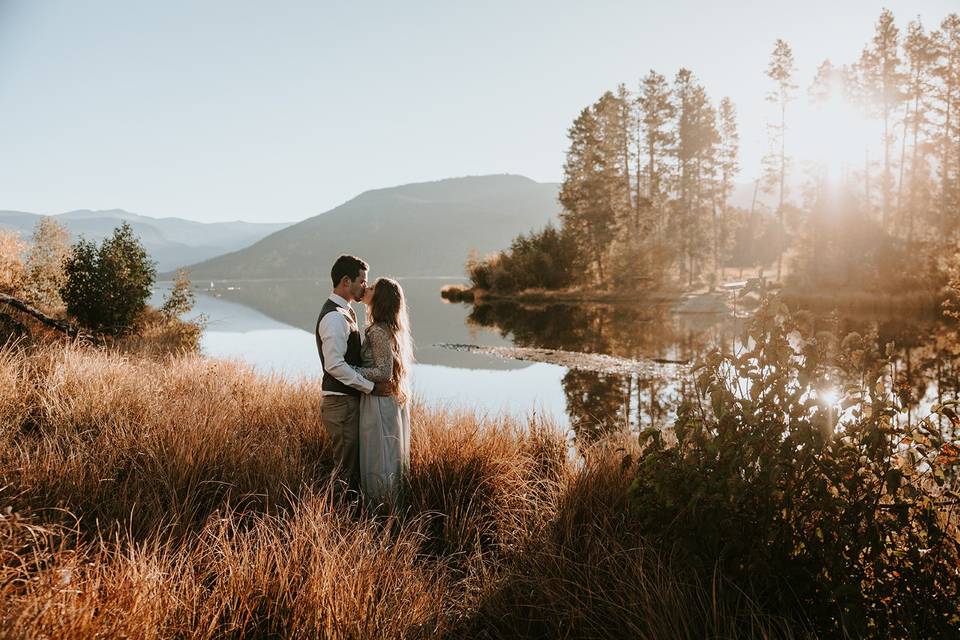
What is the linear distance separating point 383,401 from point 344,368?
1.63 ft

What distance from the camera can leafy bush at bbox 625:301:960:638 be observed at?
259 centimetres

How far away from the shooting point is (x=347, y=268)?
216 inches

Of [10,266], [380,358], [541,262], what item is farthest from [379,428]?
[541,262]

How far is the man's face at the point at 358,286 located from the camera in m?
5.45

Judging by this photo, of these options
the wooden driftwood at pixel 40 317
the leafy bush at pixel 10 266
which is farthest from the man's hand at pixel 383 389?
the leafy bush at pixel 10 266

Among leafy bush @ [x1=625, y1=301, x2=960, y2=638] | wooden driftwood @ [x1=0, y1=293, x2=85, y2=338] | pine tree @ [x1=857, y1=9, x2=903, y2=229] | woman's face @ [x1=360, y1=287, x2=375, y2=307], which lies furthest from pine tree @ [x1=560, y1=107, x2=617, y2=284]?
leafy bush @ [x1=625, y1=301, x2=960, y2=638]

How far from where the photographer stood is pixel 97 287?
13195 mm

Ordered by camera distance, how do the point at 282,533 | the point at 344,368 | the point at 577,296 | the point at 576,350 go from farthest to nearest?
the point at 577,296
the point at 576,350
the point at 344,368
the point at 282,533

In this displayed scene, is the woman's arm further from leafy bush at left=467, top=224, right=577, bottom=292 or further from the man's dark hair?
leafy bush at left=467, top=224, right=577, bottom=292

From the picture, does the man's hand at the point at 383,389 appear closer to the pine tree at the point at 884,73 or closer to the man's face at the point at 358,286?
the man's face at the point at 358,286

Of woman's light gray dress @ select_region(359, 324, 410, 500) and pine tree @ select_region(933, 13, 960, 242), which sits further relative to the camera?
pine tree @ select_region(933, 13, 960, 242)

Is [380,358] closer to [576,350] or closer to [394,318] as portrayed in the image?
[394,318]

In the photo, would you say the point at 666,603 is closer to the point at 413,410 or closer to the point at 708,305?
the point at 413,410

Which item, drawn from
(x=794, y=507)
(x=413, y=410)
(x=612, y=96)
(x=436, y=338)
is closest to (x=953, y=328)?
(x=436, y=338)
